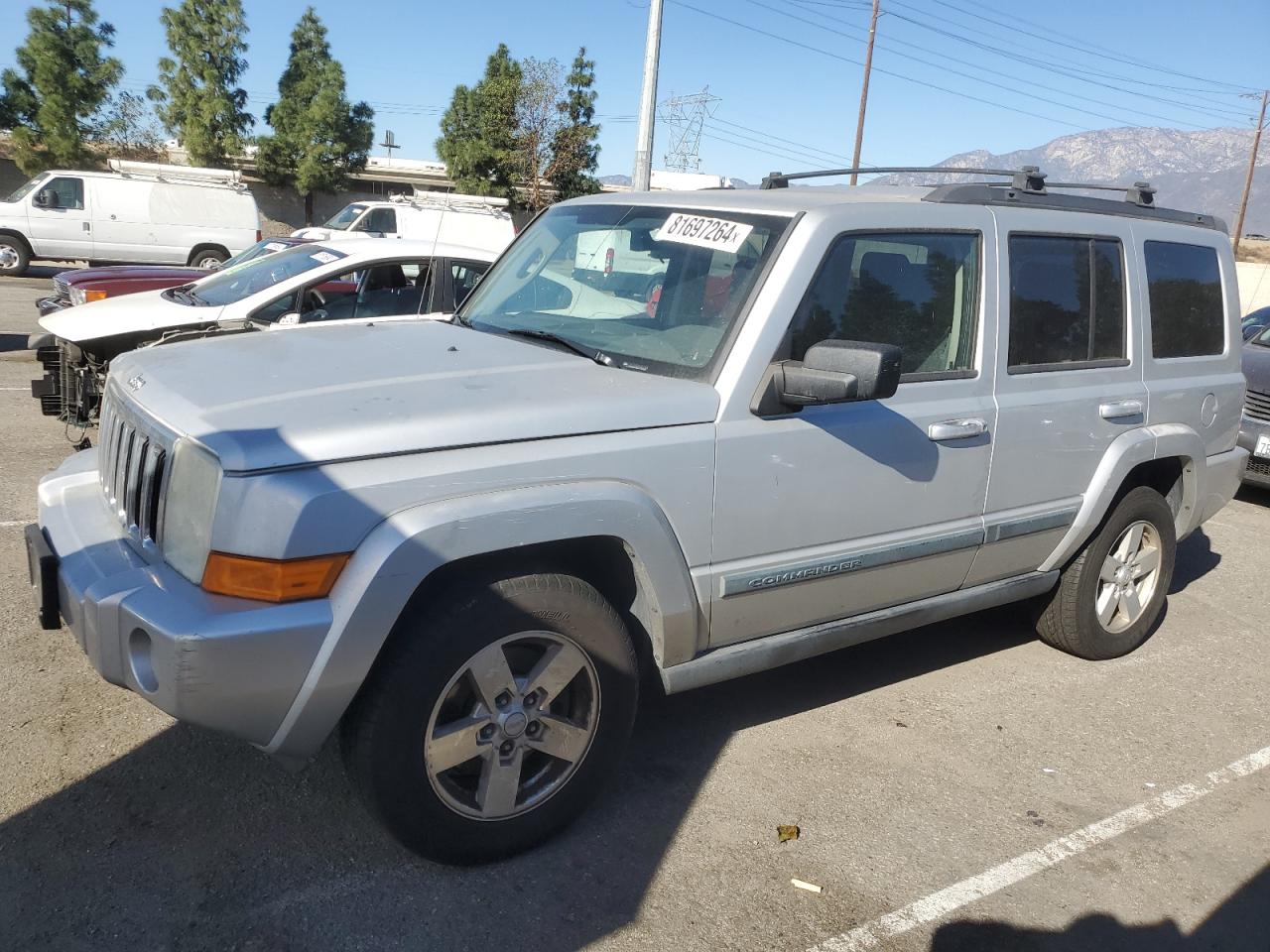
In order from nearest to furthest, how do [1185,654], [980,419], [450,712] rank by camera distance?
[450,712] < [980,419] < [1185,654]

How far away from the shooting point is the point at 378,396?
2.90 m

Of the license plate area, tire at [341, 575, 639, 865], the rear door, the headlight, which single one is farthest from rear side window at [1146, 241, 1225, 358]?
the license plate area

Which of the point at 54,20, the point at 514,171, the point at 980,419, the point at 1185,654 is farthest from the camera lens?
the point at 514,171

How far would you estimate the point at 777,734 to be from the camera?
4.01 m

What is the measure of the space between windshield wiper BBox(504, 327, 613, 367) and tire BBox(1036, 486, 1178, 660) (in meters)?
2.51

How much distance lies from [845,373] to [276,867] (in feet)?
7.09

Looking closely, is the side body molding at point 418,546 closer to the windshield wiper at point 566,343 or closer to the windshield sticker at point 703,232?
the windshield wiper at point 566,343

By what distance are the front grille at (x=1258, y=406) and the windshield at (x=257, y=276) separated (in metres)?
7.20

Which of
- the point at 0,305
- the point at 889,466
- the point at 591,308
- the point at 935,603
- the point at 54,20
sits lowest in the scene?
Result: the point at 0,305

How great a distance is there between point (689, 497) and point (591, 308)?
3.25 feet

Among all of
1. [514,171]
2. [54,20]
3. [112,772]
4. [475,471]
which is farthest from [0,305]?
[514,171]

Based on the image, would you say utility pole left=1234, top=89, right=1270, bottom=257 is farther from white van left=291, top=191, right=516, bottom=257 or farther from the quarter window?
the quarter window

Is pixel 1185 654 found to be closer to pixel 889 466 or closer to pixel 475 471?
pixel 889 466

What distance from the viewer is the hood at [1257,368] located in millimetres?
8336
